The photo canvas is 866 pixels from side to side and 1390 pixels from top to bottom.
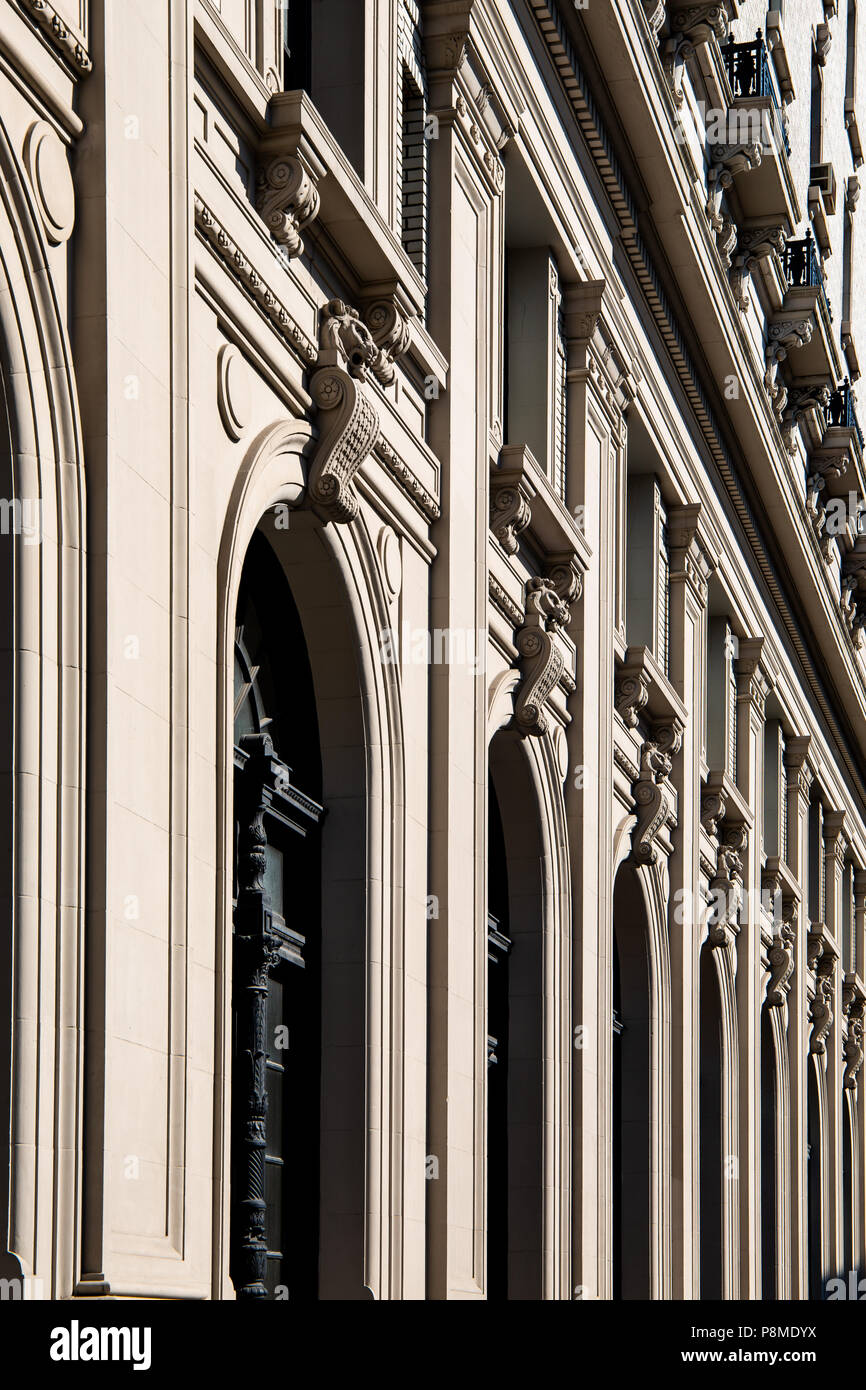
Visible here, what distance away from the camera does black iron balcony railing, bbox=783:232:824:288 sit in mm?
34531

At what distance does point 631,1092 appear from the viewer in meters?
23.2

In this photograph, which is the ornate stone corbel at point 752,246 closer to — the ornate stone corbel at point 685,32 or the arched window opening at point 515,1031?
the ornate stone corbel at point 685,32

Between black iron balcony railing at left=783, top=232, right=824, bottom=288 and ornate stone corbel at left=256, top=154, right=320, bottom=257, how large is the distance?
23.4 m

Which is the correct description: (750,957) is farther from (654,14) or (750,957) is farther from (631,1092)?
(654,14)

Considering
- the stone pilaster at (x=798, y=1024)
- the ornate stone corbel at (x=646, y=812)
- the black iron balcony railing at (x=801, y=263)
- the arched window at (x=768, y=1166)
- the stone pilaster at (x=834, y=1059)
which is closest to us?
the ornate stone corbel at (x=646, y=812)

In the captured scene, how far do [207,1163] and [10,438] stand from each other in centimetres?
359

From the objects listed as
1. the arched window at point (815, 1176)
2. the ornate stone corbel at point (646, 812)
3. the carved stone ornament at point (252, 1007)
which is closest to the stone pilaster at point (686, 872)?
the ornate stone corbel at point (646, 812)

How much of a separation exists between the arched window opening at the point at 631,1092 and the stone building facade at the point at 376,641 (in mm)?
60

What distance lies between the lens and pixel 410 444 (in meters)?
14.5

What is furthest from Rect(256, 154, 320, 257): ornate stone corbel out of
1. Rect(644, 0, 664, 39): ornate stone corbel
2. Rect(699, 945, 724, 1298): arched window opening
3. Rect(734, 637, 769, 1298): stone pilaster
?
Rect(734, 637, 769, 1298): stone pilaster

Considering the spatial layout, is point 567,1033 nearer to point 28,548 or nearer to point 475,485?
point 475,485

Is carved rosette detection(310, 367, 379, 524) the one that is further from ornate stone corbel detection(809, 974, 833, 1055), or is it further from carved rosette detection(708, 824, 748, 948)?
ornate stone corbel detection(809, 974, 833, 1055)

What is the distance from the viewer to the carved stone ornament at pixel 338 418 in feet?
41.1

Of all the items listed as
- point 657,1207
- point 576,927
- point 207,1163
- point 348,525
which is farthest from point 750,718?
point 207,1163
